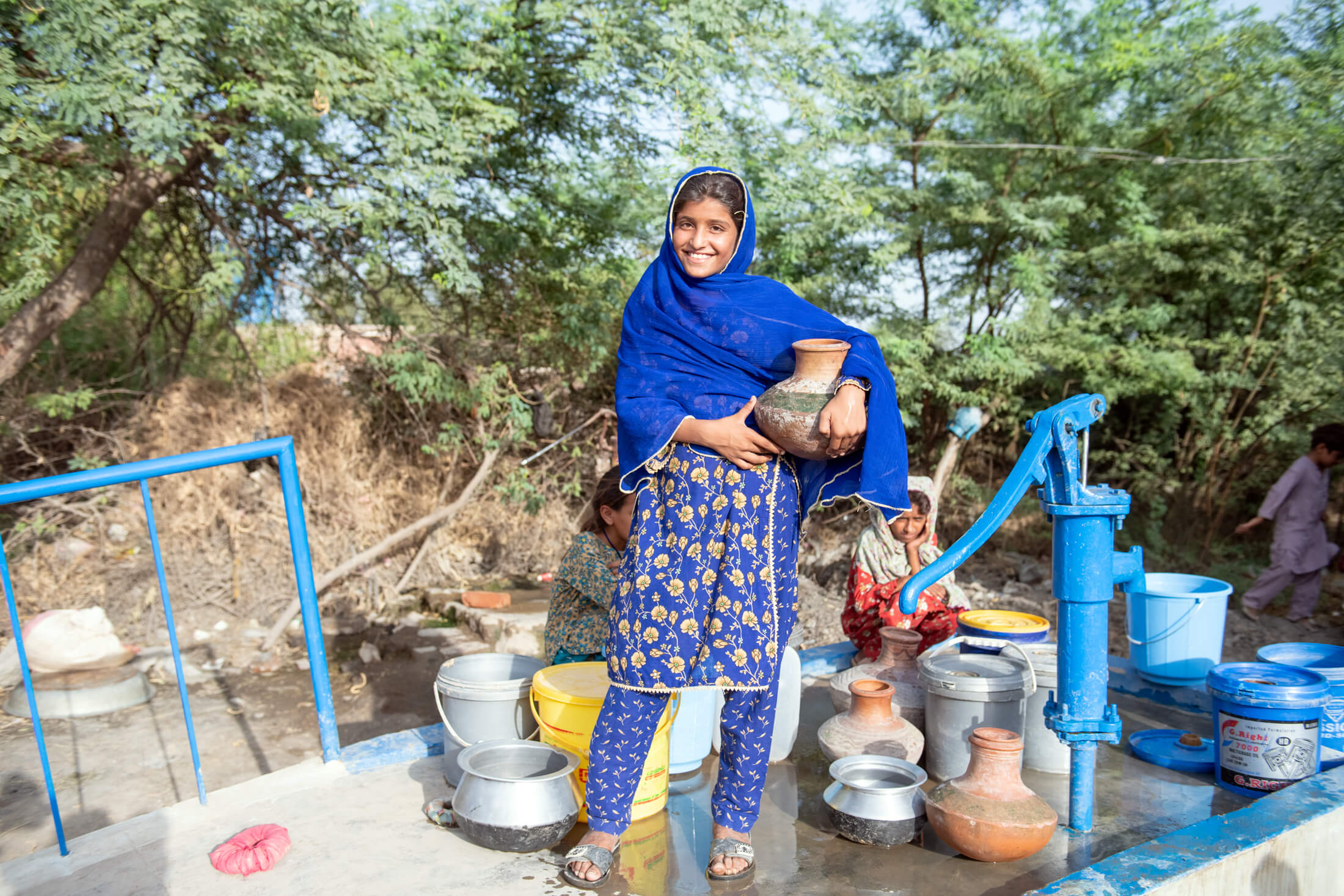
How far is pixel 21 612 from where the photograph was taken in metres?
6.45

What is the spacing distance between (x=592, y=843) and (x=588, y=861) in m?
0.07

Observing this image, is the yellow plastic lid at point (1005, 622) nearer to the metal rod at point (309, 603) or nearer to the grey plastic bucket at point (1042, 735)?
the grey plastic bucket at point (1042, 735)

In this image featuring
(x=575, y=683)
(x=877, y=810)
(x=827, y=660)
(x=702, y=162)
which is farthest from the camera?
(x=702, y=162)

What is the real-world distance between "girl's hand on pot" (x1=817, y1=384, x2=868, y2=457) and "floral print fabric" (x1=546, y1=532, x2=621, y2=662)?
1.27m

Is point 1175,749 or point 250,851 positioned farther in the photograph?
point 1175,749

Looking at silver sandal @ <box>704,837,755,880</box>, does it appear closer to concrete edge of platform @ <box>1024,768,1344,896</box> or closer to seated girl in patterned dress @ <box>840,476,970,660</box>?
concrete edge of platform @ <box>1024,768,1344,896</box>

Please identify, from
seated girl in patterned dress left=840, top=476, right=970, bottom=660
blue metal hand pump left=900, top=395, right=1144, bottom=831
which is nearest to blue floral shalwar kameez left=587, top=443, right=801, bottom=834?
blue metal hand pump left=900, top=395, right=1144, bottom=831

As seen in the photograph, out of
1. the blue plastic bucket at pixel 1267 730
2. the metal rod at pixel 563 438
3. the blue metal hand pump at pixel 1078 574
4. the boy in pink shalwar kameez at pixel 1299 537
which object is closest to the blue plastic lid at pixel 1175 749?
the blue plastic bucket at pixel 1267 730

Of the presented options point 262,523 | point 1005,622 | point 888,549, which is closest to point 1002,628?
point 1005,622

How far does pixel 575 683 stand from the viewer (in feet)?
9.58

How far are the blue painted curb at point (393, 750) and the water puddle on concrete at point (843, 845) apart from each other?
78cm

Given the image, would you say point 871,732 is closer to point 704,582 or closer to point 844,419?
point 704,582

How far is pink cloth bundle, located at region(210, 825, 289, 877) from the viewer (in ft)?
8.07

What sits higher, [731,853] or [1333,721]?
[1333,721]
